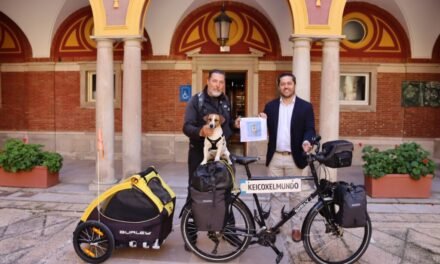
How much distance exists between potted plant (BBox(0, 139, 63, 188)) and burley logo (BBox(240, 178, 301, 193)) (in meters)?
4.87

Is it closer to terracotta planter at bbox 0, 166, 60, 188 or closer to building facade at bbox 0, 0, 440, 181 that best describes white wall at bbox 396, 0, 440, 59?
building facade at bbox 0, 0, 440, 181

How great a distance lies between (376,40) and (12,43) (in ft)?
32.3

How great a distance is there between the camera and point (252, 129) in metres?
4.09

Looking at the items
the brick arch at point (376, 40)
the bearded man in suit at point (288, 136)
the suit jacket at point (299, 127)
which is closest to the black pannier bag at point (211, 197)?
the bearded man in suit at point (288, 136)

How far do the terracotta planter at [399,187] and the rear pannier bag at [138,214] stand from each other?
4158mm

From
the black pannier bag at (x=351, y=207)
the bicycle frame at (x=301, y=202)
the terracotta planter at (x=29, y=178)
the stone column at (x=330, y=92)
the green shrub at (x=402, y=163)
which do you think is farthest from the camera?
the terracotta planter at (x=29, y=178)

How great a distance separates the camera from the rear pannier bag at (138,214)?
13.4ft

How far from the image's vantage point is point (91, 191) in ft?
23.7

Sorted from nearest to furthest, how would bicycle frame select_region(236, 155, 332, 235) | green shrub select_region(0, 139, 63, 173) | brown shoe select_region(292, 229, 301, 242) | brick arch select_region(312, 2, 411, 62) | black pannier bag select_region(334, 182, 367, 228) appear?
black pannier bag select_region(334, 182, 367, 228)
bicycle frame select_region(236, 155, 332, 235)
brown shoe select_region(292, 229, 301, 242)
green shrub select_region(0, 139, 63, 173)
brick arch select_region(312, 2, 411, 62)

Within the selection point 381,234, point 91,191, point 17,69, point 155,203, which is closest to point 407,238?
point 381,234

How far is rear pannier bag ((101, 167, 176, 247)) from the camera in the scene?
13.4ft

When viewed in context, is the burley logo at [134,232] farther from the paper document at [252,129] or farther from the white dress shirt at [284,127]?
the white dress shirt at [284,127]

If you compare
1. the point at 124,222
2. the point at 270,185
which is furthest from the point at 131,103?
the point at 270,185

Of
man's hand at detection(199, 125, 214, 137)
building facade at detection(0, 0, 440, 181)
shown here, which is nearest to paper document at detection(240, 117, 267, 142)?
man's hand at detection(199, 125, 214, 137)
